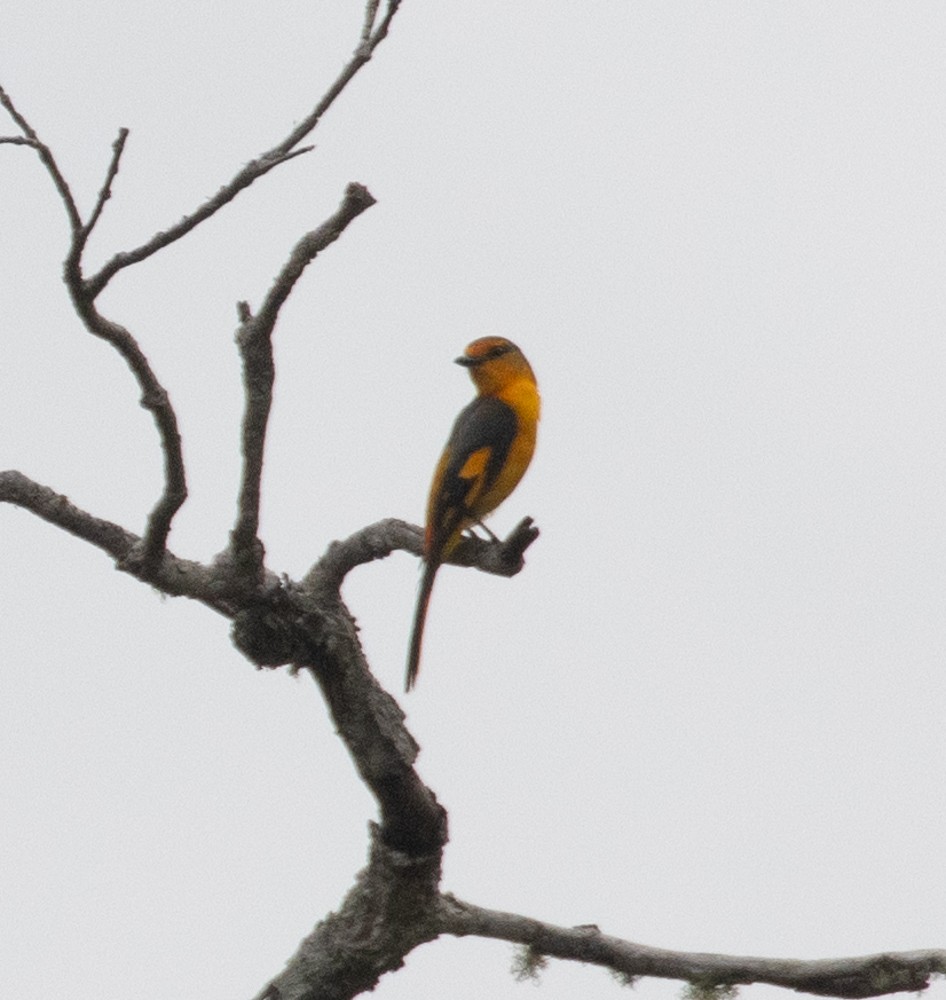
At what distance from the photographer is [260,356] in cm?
430

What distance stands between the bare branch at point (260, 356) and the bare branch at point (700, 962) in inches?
58.8

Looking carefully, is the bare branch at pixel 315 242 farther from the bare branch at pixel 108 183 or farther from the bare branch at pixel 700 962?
the bare branch at pixel 700 962

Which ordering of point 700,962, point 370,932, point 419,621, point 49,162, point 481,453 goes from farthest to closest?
point 481,453 < point 419,621 < point 700,962 < point 370,932 < point 49,162

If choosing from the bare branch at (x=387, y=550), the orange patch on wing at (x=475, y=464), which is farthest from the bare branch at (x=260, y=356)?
the orange patch on wing at (x=475, y=464)

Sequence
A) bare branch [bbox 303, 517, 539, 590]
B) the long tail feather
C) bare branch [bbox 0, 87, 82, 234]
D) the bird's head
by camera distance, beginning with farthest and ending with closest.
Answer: the bird's head → the long tail feather → bare branch [bbox 303, 517, 539, 590] → bare branch [bbox 0, 87, 82, 234]

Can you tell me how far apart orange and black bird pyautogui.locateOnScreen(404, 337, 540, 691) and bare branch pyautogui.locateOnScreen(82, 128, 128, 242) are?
85.1 inches

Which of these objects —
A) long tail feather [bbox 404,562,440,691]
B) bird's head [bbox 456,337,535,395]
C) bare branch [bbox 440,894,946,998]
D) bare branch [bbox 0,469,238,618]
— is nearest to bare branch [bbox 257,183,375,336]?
bare branch [bbox 0,469,238,618]

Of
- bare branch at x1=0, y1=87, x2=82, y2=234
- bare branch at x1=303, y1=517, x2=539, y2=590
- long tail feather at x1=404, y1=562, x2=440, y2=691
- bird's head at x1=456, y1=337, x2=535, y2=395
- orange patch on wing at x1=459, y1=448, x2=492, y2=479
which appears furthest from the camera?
bird's head at x1=456, y1=337, x2=535, y2=395

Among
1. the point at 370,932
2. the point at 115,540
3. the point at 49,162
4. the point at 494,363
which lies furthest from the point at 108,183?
the point at 494,363

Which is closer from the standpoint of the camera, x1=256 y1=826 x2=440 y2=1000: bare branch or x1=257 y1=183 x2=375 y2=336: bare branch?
x1=257 y1=183 x2=375 y2=336: bare branch

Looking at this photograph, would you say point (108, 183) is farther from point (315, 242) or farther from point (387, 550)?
point (387, 550)

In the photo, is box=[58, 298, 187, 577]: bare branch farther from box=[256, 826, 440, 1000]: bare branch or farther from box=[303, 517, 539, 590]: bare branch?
box=[256, 826, 440, 1000]: bare branch

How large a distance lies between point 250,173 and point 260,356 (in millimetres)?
598

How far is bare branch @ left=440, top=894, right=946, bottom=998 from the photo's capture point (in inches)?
A: 208
